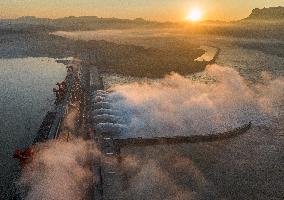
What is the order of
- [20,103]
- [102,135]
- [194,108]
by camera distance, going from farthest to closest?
[20,103]
[194,108]
[102,135]

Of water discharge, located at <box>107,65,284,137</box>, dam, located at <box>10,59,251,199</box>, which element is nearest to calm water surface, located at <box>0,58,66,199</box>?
dam, located at <box>10,59,251,199</box>

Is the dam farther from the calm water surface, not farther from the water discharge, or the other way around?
the calm water surface

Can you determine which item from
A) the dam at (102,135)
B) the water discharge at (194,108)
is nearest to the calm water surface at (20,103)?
the dam at (102,135)

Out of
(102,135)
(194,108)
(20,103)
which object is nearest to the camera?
(102,135)

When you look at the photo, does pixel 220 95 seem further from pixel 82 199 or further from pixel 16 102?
pixel 82 199

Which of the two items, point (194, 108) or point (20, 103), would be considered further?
point (20, 103)

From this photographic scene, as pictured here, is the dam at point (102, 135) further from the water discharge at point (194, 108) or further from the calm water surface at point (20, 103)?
the calm water surface at point (20, 103)

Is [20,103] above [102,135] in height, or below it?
below

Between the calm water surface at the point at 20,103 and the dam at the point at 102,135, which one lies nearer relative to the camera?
the dam at the point at 102,135

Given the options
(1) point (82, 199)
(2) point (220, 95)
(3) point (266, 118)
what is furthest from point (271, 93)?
(1) point (82, 199)

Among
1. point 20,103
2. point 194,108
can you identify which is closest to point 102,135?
point 194,108

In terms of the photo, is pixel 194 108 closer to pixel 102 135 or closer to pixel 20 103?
pixel 102 135
